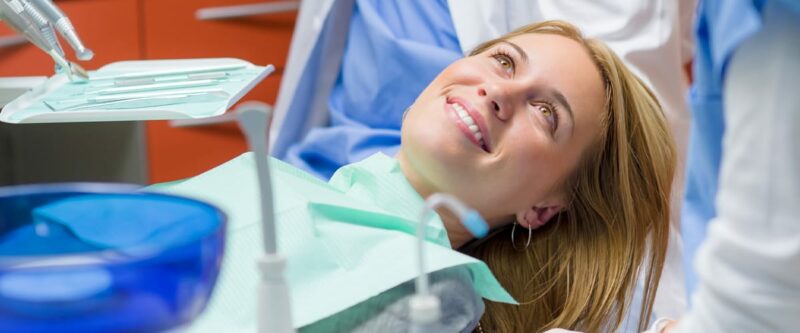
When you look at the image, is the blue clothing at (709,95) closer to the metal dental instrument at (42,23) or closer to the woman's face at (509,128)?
the woman's face at (509,128)

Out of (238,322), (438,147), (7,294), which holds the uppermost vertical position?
(7,294)

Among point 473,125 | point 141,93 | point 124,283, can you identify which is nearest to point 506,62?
point 473,125

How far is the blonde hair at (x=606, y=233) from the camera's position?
4.47ft

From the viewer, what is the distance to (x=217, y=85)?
4.31 feet

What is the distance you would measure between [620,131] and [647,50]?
16.5 inches

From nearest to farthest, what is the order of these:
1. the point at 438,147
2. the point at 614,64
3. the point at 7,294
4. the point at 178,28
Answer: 1. the point at 7,294
2. the point at 438,147
3. the point at 614,64
4. the point at 178,28

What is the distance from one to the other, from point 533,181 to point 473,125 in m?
0.12

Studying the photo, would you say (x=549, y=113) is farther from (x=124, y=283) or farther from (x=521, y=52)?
(x=124, y=283)

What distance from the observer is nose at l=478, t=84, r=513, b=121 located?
1.28 meters

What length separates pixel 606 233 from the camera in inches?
55.3

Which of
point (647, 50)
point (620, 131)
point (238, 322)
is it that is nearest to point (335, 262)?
point (238, 322)

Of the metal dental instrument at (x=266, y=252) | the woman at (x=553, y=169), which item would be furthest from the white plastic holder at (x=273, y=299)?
the woman at (x=553, y=169)

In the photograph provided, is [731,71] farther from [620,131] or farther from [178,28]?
[178,28]

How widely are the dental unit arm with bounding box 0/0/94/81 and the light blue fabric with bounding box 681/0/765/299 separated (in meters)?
0.87
